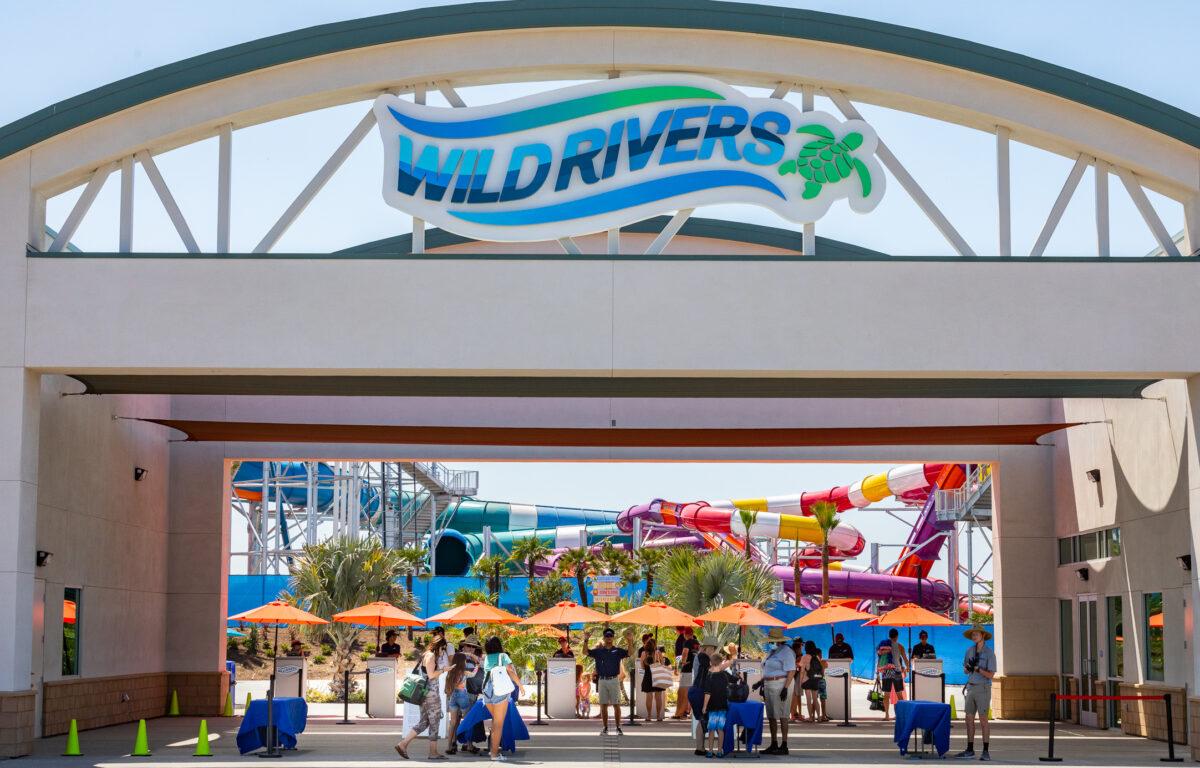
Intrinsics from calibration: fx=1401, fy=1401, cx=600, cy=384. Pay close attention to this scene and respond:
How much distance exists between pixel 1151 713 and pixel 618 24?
13129 mm

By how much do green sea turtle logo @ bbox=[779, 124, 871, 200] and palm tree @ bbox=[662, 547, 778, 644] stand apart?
69.2ft

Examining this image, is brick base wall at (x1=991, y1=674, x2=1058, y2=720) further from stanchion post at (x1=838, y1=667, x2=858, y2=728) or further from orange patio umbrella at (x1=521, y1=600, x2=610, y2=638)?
orange patio umbrella at (x1=521, y1=600, x2=610, y2=638)

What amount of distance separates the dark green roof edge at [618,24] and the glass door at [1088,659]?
995 cm

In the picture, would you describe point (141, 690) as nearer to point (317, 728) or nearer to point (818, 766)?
point (317, 728)

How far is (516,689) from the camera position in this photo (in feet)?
61.6

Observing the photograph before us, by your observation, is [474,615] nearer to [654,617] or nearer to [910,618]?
[654,617]

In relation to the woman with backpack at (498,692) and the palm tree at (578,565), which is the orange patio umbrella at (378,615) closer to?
the woman with backpack at (498,692)

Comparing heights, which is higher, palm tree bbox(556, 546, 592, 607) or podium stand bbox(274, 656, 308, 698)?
palm tree bbox(556, 546, 592, 607)

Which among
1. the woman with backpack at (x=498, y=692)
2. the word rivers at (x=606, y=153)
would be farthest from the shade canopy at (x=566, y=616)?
the word rivers at (x=606, y=153)

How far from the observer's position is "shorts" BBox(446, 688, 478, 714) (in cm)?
1867

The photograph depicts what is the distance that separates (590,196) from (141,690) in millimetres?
13507

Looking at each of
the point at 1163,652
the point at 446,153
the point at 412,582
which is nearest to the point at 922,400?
the point at 1163,652

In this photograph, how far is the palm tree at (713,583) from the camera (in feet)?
125

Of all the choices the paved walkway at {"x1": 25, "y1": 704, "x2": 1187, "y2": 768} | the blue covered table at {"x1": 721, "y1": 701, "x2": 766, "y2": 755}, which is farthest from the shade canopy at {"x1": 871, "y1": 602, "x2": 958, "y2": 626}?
the blue covered table at {"x1": 721, "y1": 701, "x2": 766, "y2": 755}
